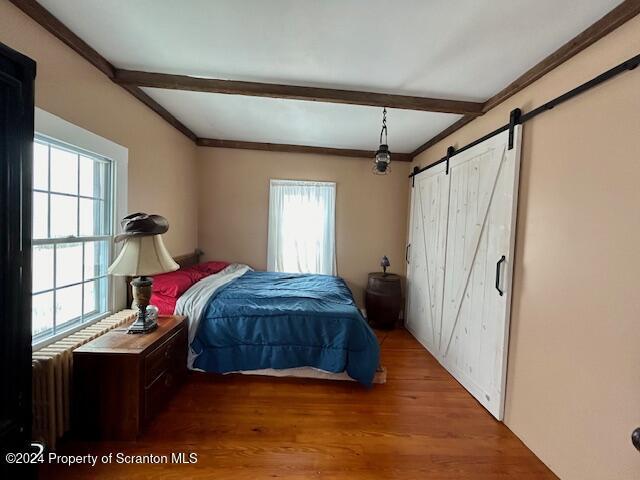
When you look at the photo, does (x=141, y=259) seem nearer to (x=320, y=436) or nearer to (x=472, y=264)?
(x=320, y=436)

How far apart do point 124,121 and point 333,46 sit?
71.3 inches

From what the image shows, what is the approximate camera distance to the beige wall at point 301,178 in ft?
12.6

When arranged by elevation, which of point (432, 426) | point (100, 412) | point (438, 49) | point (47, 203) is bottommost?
point (432, 426)

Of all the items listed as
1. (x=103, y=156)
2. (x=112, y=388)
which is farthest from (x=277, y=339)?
(x=103, y=156)

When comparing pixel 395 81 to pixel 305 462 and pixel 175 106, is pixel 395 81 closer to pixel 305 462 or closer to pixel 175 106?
pixel 175 106

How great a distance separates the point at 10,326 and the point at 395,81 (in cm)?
247

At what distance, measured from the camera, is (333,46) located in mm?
1607

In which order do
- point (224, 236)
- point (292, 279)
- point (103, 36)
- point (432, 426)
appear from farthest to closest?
point (224, 236)
point (292, 279)
point (432, 426)
point (103, 36)

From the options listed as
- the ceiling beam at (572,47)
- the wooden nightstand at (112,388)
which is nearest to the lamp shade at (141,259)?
the wooden nightstand at (112,388)

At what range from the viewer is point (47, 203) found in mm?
1559

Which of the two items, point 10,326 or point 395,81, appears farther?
point 395,81

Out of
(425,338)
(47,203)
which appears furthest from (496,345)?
(47,203)

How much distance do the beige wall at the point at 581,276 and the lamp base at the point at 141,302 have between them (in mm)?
2571

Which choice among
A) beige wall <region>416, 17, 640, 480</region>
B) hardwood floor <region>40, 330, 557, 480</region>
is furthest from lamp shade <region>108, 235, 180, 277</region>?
beige wall <region>416, 17, 640, 480</region>
